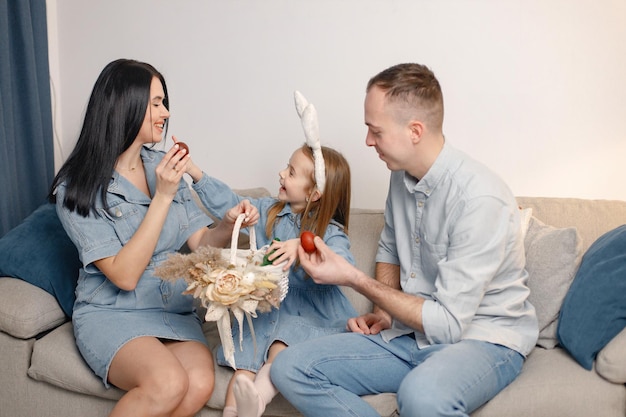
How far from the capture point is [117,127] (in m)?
2.29

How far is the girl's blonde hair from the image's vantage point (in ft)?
8.11

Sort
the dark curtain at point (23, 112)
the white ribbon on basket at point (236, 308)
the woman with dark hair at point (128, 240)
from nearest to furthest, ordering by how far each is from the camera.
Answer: the white ribbon on basket at point (236, 308), the woman with dark hair at point (128, 240), the dark curtain at point (23, 112)

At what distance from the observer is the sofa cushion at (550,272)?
2.26 meters

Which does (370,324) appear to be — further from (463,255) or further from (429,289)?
(463,255)

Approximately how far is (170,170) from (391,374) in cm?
91

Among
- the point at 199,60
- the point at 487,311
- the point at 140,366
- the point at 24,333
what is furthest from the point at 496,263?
the point at 199,60

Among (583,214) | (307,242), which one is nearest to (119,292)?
(307,242)

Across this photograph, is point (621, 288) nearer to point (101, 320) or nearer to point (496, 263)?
point (496, 263)

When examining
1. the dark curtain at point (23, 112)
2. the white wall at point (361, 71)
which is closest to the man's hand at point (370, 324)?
the white wall at point (361, 71)

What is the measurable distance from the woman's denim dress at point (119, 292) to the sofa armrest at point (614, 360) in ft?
4.04

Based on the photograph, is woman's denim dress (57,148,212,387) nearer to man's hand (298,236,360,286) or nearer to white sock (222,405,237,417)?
white sock (222,405,237,417)

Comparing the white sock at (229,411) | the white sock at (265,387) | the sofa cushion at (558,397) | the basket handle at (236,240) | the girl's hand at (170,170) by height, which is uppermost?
the girl's hand at (170,170)

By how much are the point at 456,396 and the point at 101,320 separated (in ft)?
3.70

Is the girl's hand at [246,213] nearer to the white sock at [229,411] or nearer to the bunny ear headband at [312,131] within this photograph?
the bunny ear headband at [312,131]
